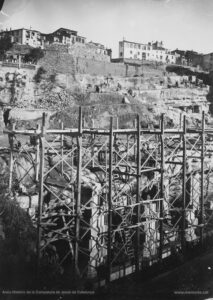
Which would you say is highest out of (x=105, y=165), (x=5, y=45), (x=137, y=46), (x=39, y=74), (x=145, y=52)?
(x=137, y=46)

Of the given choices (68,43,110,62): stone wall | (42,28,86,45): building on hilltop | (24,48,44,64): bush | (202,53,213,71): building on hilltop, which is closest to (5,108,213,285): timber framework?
(24,48,44,64): bush

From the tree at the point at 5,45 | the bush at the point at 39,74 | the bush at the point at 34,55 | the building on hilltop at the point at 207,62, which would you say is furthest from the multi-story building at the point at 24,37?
the building on hilltop at the point at 207,62

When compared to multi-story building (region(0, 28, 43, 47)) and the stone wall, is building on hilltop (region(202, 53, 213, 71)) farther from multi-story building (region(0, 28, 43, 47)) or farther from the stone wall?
multi-story building (region(0, 28, 43, 47))

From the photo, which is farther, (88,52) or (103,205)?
(88,52)

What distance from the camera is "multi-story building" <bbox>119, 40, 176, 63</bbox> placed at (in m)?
61.0

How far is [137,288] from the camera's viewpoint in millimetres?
10320

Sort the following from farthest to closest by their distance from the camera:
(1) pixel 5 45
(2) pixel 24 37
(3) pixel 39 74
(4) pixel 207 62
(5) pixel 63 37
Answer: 1. (4) pixel 207 62
2. (5) pixel 63 37
3. (2) pixel 24 37
4. (1) pixel 5 45
5. (3) pixel 39 74

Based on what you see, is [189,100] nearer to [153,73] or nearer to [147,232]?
[153,73]

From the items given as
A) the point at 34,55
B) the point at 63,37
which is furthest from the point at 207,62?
the point at 34,55

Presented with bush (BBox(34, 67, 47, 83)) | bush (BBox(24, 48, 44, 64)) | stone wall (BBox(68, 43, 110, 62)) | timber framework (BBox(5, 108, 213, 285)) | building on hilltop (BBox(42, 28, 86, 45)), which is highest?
building on hilltop (BBox(42, 28, 86, 45))

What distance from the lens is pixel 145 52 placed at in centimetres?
6488

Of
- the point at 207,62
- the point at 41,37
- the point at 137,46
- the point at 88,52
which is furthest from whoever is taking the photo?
the point at 207,62

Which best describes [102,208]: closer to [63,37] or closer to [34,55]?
[34,55]

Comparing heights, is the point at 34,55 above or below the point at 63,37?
below
